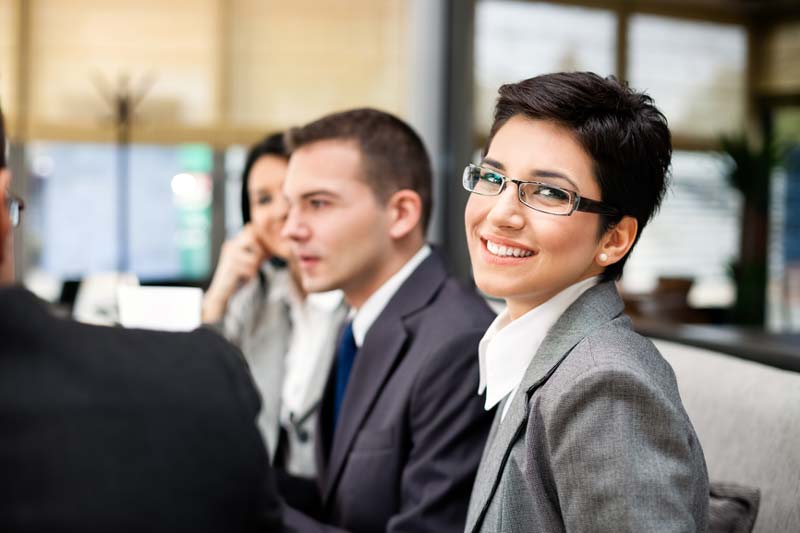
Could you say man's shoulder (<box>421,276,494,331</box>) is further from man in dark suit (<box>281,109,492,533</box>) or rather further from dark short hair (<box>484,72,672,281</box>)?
dark short hair (<box>484,72,672,281</box>)

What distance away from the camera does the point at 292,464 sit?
2.17 meters

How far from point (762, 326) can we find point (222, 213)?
147 inches

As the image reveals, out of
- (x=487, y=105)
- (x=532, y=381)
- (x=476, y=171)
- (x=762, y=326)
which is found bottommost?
(x=762, y=326)

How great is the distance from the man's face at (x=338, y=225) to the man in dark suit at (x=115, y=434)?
1.05 meters

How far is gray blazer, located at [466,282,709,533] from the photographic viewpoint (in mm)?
953

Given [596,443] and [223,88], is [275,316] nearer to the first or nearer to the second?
[596,443]

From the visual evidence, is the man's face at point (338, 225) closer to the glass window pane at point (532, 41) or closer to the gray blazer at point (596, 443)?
A: the gray blazer at point (596, 443)

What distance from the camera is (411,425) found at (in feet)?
5.13

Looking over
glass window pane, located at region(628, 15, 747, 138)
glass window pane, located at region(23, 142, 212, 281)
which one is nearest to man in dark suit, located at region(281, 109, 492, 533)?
glass window pane, located at region(628, 15, 747, 138)

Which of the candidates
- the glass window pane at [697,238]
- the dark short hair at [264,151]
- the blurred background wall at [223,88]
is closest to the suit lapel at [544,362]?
the dark short hair at [264,151]

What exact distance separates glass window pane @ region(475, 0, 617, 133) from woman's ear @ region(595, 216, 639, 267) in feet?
12.8

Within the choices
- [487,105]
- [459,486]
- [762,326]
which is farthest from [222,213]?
[459,486]

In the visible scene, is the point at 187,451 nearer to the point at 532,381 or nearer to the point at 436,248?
the point at 532,381

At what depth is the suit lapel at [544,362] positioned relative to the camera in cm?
112
